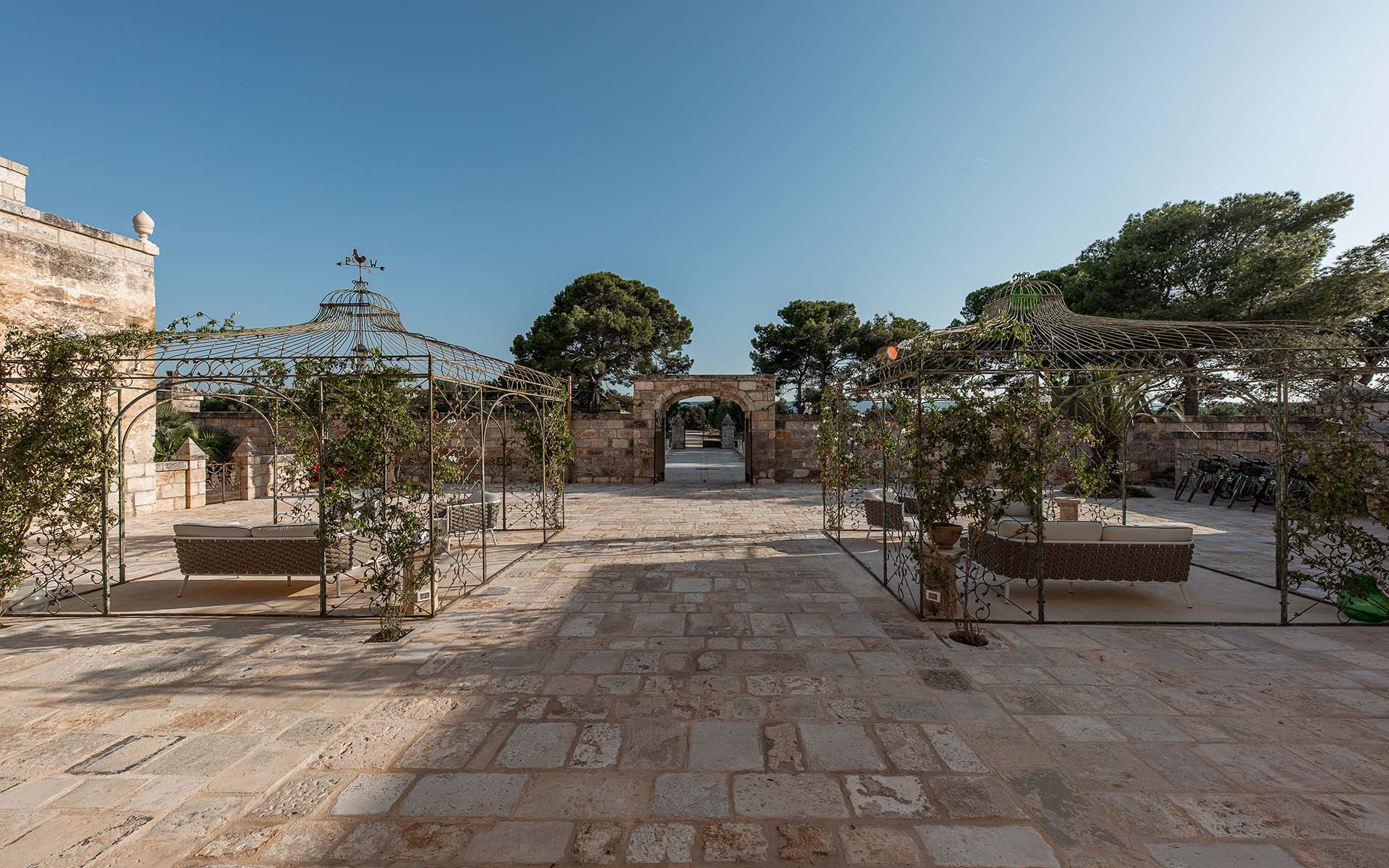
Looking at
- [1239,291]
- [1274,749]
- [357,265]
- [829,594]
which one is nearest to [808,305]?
[1239,291]

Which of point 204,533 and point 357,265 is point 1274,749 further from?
point 357,265

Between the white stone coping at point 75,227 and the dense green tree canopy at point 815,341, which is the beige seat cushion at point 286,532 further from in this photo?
the dense green tree canopy at point 815,341

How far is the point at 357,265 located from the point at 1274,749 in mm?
10502

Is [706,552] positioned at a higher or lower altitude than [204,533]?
lower

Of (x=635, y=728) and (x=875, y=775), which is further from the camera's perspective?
(x=635, y=728)

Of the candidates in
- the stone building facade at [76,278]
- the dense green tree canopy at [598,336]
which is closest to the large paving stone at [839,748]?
the stone building facade at [76,278]

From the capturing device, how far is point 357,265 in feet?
27.2

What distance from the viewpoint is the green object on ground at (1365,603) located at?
159 inches

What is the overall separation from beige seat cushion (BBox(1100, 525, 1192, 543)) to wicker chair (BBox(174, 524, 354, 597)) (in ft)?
21.2

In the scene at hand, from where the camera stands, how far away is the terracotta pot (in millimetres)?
4074

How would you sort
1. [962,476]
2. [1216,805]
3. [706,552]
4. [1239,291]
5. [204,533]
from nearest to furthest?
[1216,805], [962,476], [204,533], [706,552], [1239,291]

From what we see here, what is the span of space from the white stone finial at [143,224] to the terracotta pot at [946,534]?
13.2 meters

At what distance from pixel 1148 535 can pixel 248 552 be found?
7659 mm

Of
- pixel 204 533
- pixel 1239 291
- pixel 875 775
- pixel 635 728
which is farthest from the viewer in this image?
pixel 1239 291
